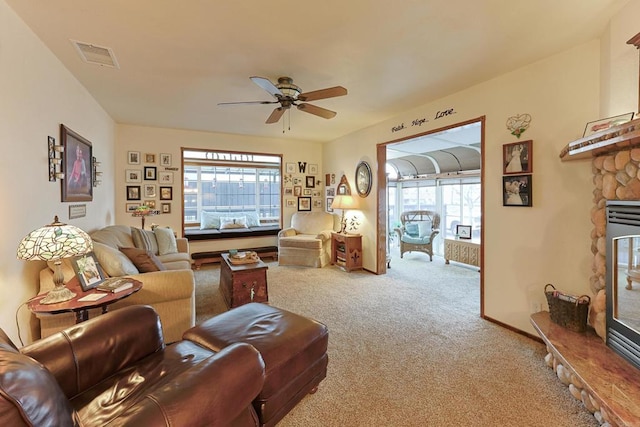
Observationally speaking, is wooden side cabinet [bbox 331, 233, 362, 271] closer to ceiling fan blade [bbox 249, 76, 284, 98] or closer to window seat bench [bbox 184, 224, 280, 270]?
window seat bench [bbox 184, 224, 280, 270]

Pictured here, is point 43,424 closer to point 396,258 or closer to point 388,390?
point 388,390

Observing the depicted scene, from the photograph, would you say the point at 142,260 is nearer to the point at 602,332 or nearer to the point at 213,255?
the point at 213,255

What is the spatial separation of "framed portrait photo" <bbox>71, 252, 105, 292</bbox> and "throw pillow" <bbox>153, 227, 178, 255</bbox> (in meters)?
1.89

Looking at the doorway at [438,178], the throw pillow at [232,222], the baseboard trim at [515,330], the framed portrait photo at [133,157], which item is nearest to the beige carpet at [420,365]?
the baseboard trim at [515,330]

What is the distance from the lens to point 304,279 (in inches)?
176

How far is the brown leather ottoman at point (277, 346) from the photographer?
1.45 m

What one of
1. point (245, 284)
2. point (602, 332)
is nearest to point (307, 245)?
point (245, 284)

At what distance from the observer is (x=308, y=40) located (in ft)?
7.28

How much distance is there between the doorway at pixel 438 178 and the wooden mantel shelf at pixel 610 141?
2.67 meters

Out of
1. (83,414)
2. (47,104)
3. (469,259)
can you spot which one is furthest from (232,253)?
(469,259)

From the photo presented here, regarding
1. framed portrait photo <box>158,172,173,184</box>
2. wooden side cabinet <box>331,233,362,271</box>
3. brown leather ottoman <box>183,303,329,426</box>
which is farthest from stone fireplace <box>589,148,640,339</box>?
framed portrait photo <box>158,172,173,184</box>

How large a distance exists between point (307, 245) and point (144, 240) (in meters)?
2.57

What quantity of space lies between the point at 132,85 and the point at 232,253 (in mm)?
2198

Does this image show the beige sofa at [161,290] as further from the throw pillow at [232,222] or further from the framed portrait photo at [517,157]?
the throw pillow at [232,222]
